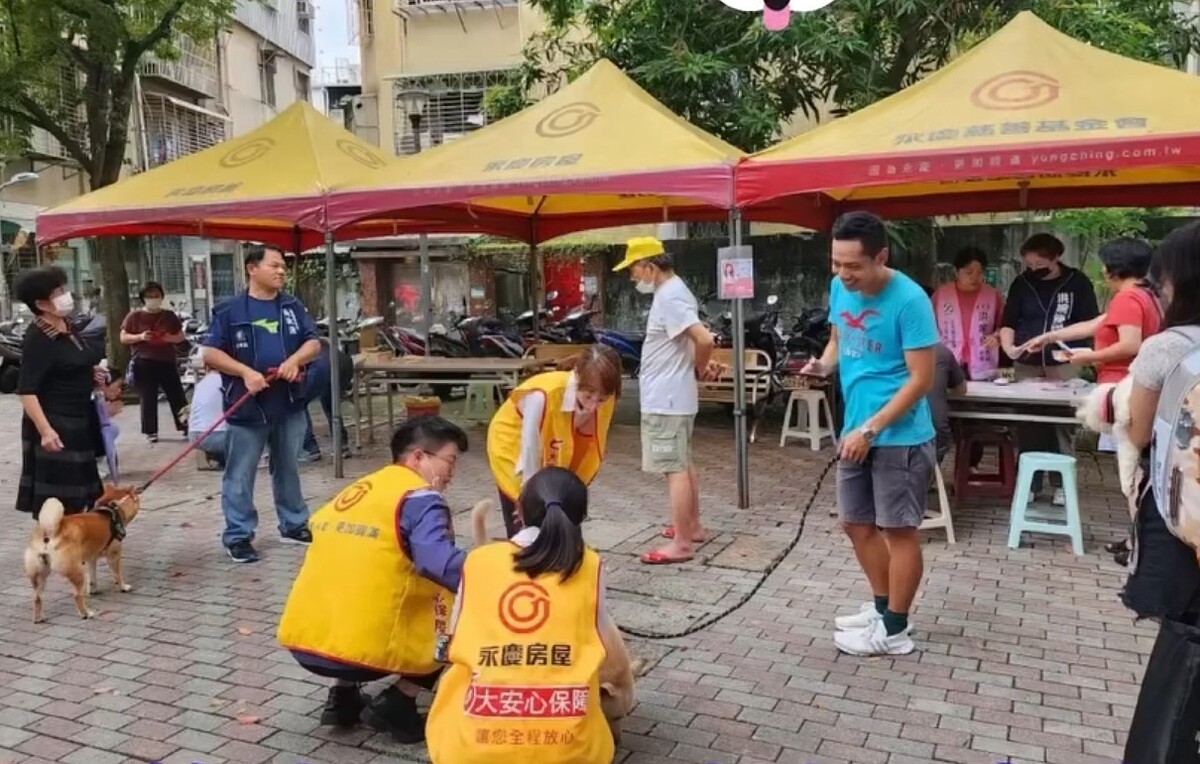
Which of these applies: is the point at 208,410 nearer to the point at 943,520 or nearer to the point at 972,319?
the point at 943,520

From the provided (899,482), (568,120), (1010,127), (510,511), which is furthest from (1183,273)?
(568,120)

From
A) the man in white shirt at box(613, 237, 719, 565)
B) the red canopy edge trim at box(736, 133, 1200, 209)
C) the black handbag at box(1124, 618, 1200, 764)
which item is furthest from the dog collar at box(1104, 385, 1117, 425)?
the red canopy edge trim at box(736, 133, 1200, 209)

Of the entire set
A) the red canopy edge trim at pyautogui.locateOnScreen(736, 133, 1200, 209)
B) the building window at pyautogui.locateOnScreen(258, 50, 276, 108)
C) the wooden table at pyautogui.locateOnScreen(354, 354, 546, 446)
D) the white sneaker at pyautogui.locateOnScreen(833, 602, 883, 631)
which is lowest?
the white sneaker at pyautogui.locateOnScreen(833, 602, 883, 631)

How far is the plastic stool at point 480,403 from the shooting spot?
10.3m

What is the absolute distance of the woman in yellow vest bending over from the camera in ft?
12.0

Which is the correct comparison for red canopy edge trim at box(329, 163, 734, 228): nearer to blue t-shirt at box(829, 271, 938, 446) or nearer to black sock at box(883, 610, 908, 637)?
blue t-shirt at box(829, 271, 938, 446)

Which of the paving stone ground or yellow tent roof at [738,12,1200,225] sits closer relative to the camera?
the paving stone ground

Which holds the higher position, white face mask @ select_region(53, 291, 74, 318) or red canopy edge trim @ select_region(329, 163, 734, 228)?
red canopy edge trim @ select_region(329, 163, 734, 228)

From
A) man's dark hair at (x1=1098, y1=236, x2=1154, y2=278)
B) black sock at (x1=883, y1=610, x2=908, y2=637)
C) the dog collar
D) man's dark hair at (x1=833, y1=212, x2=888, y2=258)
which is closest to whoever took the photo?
the dog collar

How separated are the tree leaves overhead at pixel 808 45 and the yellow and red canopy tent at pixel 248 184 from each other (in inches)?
116

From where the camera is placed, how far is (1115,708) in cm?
342

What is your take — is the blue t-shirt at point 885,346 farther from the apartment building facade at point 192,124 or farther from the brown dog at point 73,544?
the apartment building facade at point 192,124

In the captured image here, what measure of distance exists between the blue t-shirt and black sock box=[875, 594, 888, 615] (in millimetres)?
689

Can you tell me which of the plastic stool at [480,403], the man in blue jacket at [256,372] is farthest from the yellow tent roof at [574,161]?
the plastic stool at [480,403]
